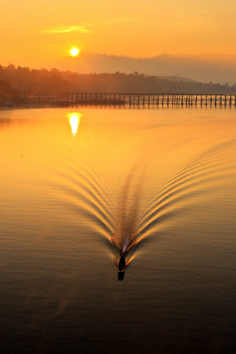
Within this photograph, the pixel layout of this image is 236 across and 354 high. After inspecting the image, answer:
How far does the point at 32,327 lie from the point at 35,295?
A: 8.20 feet

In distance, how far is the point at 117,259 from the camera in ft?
78.7

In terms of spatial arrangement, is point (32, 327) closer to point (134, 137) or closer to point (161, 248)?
point (161, 248)

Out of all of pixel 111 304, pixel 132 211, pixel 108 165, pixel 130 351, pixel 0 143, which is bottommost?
pixel 130 351

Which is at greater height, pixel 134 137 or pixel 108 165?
pixel 134 137

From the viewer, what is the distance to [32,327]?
1752 centimetres

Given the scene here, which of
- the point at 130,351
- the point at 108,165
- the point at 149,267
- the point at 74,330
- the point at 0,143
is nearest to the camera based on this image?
the point at 130,351

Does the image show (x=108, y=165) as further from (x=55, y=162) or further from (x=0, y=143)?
(x=0, y=143)

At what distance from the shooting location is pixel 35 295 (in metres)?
19.9

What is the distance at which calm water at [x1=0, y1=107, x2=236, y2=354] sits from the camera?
56.4ft

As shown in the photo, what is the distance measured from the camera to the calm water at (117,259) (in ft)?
56.4

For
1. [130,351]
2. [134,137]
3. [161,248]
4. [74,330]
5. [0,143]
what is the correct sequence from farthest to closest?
[134,137]
[0,143]
[161,248]
[74,330]
[130,351]

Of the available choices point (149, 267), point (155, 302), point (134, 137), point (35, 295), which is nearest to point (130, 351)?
point (155, 302)

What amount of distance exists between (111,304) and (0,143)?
59954mm

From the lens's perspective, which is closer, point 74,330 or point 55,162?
point 74,330
